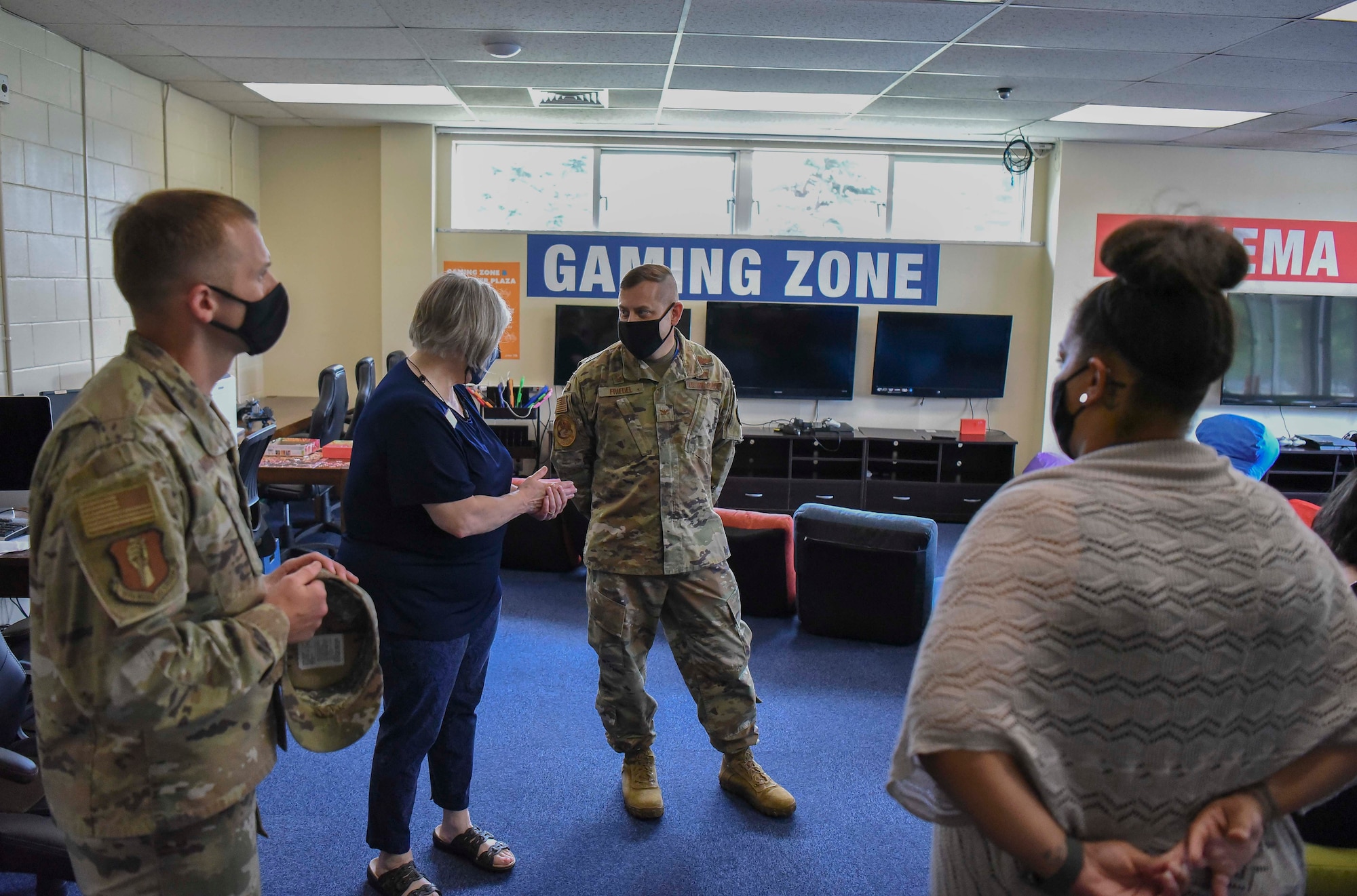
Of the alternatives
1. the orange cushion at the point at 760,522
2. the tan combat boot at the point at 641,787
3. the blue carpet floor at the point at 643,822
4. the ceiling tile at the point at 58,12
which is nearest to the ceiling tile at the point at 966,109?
the orange cushion at the point at 760,522

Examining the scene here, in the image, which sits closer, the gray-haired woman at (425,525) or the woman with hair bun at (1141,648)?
the woman with hair bun at (1141,648)

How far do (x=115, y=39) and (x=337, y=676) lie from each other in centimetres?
428

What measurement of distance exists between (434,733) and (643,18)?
10.2 ft

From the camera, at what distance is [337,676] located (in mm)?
1393

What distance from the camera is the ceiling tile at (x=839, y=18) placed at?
359 centimetres

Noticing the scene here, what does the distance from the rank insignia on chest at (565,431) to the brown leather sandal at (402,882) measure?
1.13 m

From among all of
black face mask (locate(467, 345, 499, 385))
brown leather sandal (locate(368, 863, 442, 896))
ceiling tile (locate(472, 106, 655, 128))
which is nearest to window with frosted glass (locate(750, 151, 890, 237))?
ceiling tile (locate(472, 106, 655, 128))

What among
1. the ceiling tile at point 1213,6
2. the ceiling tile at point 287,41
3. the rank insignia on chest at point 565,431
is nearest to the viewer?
the rank insignia on chest at point 565,431

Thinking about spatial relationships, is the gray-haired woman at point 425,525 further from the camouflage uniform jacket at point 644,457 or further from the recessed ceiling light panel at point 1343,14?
the recessed ceiling light panel at point 1343,14

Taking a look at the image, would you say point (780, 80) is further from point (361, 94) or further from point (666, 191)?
point (361, 94)

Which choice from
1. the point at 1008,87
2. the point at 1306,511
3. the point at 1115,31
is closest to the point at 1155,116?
the point at 1008,87

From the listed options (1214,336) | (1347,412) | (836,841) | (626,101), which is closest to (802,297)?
(626,101)

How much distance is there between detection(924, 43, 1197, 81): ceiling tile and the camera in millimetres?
4215

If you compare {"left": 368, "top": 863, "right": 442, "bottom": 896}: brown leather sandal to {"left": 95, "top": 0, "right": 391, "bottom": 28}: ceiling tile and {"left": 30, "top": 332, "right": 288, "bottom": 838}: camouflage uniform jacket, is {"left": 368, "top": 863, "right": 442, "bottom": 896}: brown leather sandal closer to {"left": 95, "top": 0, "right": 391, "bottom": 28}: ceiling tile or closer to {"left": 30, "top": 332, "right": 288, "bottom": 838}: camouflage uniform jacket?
{"left": 30, "top": 332, "right": 288, "bottom": 838}: camouflage uniform jacket
